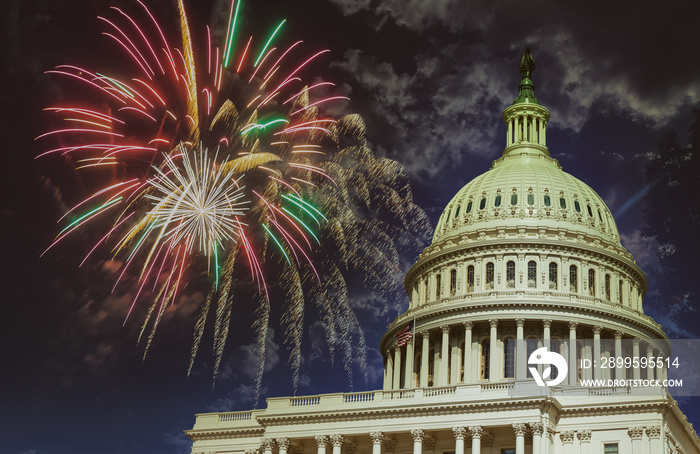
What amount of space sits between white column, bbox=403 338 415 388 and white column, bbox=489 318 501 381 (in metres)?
7.85

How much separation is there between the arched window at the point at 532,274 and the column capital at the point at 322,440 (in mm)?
32467

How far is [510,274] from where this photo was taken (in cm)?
9888

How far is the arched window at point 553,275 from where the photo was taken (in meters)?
97.6

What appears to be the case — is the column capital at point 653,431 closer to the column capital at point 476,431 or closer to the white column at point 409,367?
the column capital at point 476,431

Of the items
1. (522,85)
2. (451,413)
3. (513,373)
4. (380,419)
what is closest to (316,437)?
(380,419)

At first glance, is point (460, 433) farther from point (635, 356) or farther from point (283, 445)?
point (635, 356)

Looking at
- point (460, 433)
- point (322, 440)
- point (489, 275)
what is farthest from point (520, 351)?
point (322, 440)

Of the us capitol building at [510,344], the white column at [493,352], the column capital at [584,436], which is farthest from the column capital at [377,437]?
the white column at [493,352]

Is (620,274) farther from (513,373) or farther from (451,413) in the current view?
(451,413)

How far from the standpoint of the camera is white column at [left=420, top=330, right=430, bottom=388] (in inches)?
3730

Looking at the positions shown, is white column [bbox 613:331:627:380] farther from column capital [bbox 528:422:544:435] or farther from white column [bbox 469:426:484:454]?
white column [bbox 469:426:484:454]

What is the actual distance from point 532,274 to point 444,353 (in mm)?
11815

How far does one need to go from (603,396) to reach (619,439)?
320 cm

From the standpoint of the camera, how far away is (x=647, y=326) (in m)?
97.9
